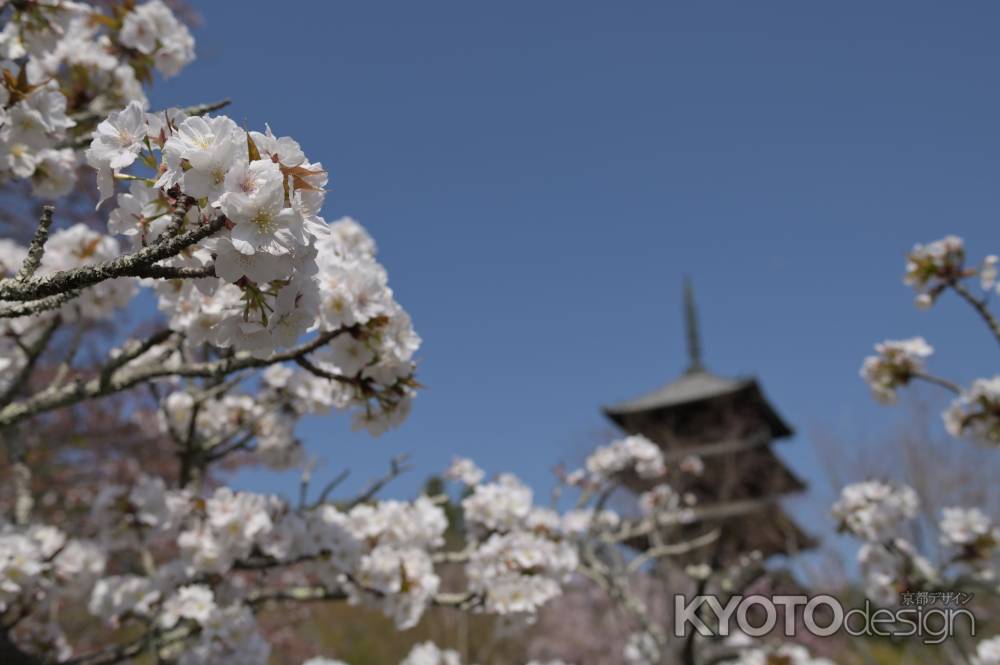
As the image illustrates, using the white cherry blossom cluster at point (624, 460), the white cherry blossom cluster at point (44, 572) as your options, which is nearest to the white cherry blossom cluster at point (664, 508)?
the white cherry blossom cluster at point (624, 460)

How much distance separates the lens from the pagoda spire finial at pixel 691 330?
32156mm

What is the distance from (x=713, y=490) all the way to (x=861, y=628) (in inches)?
766

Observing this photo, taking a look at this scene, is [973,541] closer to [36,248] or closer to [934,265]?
[934,265]

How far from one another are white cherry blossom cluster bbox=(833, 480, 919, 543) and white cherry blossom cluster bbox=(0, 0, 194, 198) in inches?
176

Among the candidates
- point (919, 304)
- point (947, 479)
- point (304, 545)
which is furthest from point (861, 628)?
point (947, 479)

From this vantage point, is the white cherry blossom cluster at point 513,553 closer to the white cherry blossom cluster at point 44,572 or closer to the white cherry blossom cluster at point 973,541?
the white cherry blossom cluster at point 44,572

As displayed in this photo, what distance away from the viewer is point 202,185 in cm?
121

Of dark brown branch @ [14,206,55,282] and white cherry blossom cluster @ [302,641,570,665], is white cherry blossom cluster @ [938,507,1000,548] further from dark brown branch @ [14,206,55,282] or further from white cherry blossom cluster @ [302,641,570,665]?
dark brown branch @ [14,206,55,282]

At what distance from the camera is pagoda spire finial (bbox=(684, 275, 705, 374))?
32156mm

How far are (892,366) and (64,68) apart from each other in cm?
472

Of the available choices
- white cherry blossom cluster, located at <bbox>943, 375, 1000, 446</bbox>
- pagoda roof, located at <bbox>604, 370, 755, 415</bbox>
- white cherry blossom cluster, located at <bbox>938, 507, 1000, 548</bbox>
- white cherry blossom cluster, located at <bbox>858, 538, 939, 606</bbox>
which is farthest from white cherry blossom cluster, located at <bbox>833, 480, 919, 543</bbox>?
pagoda roof, located at <bbox>604, 370, 755, 415</bbox>

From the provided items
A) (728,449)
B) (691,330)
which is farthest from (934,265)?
(691,330)

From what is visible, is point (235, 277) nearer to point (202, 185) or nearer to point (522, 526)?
point (202, 185)

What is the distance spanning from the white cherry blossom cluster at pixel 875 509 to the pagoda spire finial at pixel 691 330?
27438mm
